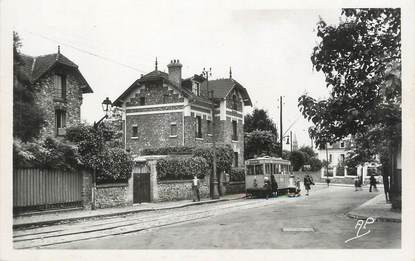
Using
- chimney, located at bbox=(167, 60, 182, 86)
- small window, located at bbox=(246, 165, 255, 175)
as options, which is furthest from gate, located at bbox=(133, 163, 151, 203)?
chimney, located at bbox=(167, 60, 182, 86)

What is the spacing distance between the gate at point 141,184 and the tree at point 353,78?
12.5 meters

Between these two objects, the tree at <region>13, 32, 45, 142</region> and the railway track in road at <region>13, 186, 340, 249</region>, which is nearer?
the tree at <region>13, 32, 45, 142</region>

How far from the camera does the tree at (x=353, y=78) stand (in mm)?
13727

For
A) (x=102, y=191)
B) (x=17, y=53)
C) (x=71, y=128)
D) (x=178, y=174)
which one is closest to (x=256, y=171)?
(x=178, y=174)

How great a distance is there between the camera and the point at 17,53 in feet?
38.5

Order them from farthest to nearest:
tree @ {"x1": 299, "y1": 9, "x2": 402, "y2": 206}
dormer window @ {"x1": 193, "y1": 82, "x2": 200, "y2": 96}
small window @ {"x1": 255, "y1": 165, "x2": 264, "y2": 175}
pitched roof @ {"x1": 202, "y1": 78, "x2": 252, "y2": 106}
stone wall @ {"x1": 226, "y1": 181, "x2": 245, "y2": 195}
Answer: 1. pitched roof @ {"x1": 202, "y1": 78, "x2": 252, "y2": 106}
2. dormer window @ {"x1": 193, "y1": 82, "x2": 200, "y2": 96}
3. stone wall @ {"x1": 226, "y1": 181, "x2": 245, "y2": 195}
4. small window @ {"x1": 255, "y1": 165, "x2": 264, "y2": 175}
5. tree @ {"x1": 299, "y1": 9, "x2": 402, "y2": 206}

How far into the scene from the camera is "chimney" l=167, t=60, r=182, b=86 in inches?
1433

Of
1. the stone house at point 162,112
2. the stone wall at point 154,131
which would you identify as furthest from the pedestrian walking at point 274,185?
the stone wall at point 154,131

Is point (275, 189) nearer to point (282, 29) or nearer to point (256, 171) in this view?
point (256, 171)

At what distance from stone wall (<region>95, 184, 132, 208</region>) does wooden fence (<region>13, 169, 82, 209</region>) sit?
1.37m

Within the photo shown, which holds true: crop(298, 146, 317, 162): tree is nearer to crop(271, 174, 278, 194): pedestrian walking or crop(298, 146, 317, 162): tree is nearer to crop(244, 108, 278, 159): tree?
crop(244, 108, 278, 159): tree

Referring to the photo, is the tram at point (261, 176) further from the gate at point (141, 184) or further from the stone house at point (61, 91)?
the stone house at point (61, 91)

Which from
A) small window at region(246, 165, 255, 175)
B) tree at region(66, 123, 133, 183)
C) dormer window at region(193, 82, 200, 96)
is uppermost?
dormer window at region(193, 82, 200, 96)
